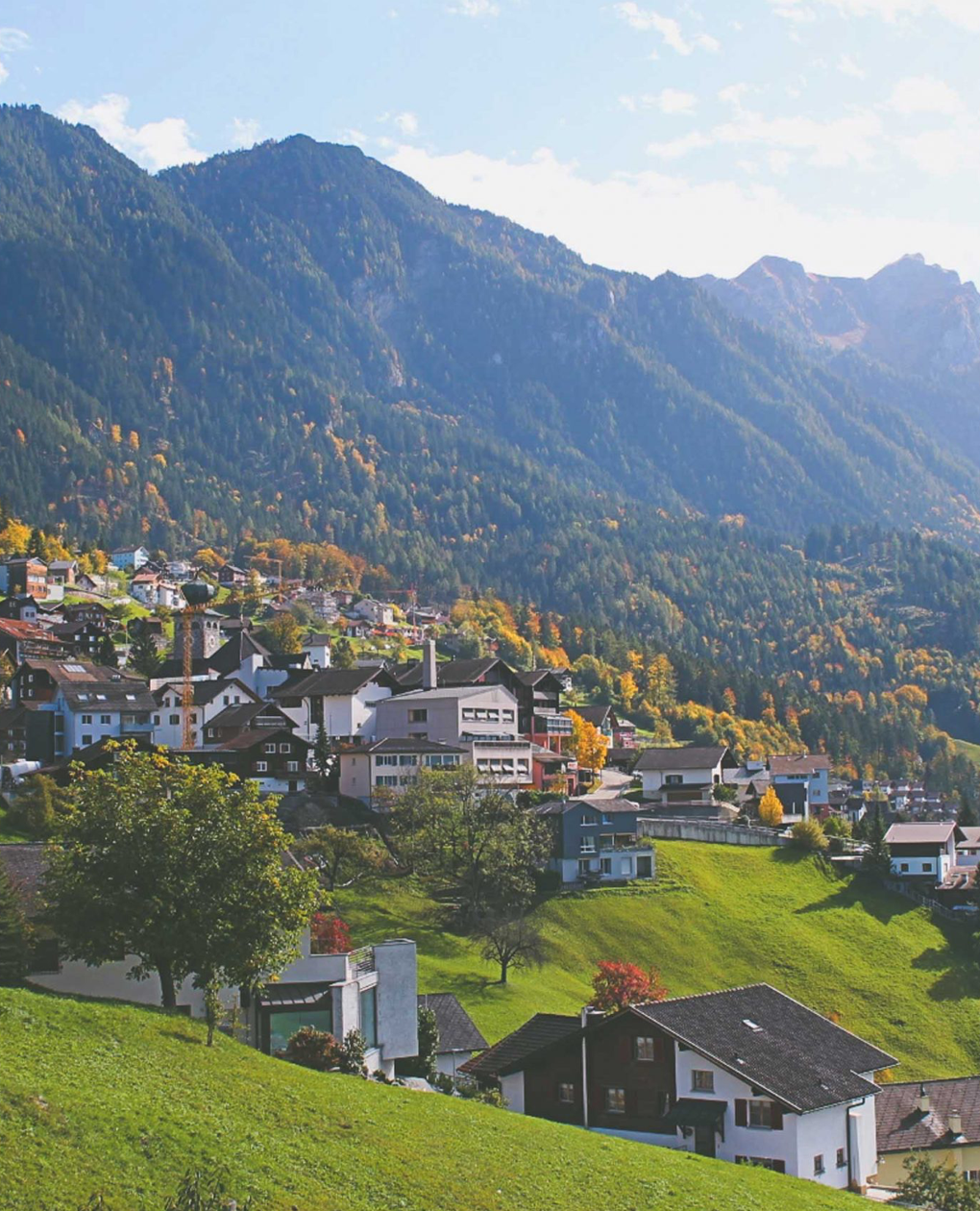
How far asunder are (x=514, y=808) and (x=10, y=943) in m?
51.4

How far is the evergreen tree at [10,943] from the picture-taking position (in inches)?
1676

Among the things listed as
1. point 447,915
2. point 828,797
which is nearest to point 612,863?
point 447,915

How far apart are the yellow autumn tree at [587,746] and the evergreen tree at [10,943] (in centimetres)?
8745

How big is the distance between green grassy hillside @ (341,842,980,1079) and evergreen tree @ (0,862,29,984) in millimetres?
26935

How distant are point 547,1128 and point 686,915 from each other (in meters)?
48.8

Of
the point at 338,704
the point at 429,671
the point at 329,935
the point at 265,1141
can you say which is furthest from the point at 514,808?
the point at 265,1141

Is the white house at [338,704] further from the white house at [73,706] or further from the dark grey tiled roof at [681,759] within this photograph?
the dark grey tiled roof at [681,759]

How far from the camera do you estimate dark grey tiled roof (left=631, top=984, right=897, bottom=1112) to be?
45.2 metres

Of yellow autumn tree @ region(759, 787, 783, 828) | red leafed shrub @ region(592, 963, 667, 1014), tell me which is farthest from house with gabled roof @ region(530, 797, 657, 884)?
yellow autumn tree @ region(759, 787, 783, 828)

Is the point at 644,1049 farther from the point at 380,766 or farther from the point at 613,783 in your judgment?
the point at 613,783

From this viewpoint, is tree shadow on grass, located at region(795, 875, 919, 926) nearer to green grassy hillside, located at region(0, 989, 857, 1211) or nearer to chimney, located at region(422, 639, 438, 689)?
chimney, located at region(422, 639, 438, 689)

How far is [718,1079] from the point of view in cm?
4556

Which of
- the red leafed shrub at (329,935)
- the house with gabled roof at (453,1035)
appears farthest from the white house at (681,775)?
the house with gabled roof at (453,1035)

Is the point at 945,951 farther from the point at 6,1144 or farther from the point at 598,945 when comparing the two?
the point at 6,1144
